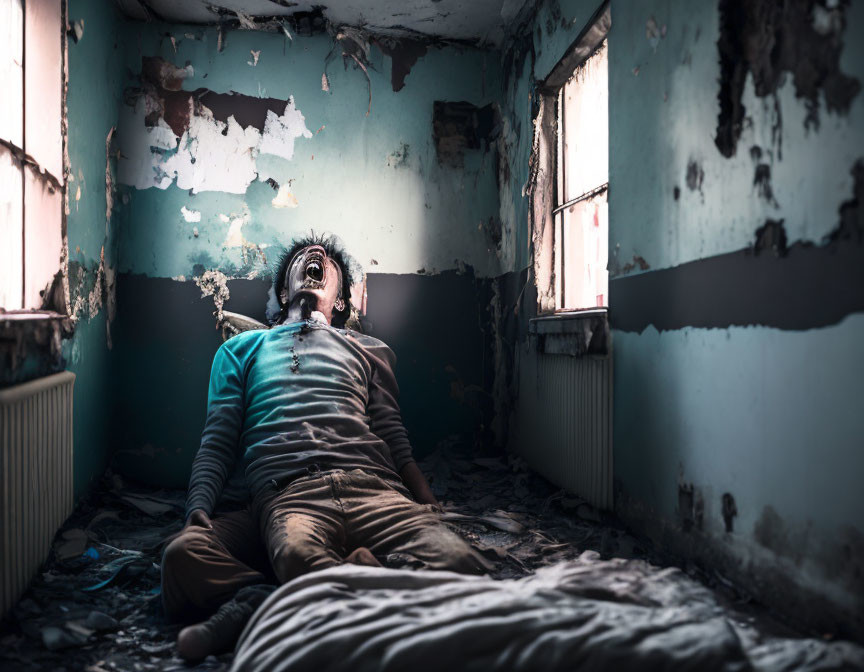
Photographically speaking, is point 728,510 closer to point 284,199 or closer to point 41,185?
point 41,185

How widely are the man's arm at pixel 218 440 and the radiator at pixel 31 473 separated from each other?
427 mm

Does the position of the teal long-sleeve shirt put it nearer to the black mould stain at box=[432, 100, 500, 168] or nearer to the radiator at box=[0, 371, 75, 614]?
the radiator at box=[0, 371, 75, 614]

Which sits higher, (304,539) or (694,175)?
(694,175)

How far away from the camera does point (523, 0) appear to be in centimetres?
305

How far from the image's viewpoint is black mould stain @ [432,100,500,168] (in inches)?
139

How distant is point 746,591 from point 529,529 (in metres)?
0.97

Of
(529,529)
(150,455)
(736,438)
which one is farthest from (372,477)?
(150,455)

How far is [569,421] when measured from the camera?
2.60m

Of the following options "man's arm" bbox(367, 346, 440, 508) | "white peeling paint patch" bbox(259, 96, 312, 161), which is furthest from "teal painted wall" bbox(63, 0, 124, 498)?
"man's arm" bbox(367, 346, 440, 508)

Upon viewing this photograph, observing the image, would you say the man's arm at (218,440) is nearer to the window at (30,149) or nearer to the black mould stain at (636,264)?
the window at (30,149)

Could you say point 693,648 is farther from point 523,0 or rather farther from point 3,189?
point 523,0

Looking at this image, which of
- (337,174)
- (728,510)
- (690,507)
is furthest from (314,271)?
(728,510)

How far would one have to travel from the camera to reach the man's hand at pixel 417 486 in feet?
7.85

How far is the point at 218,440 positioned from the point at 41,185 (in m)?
1.11
